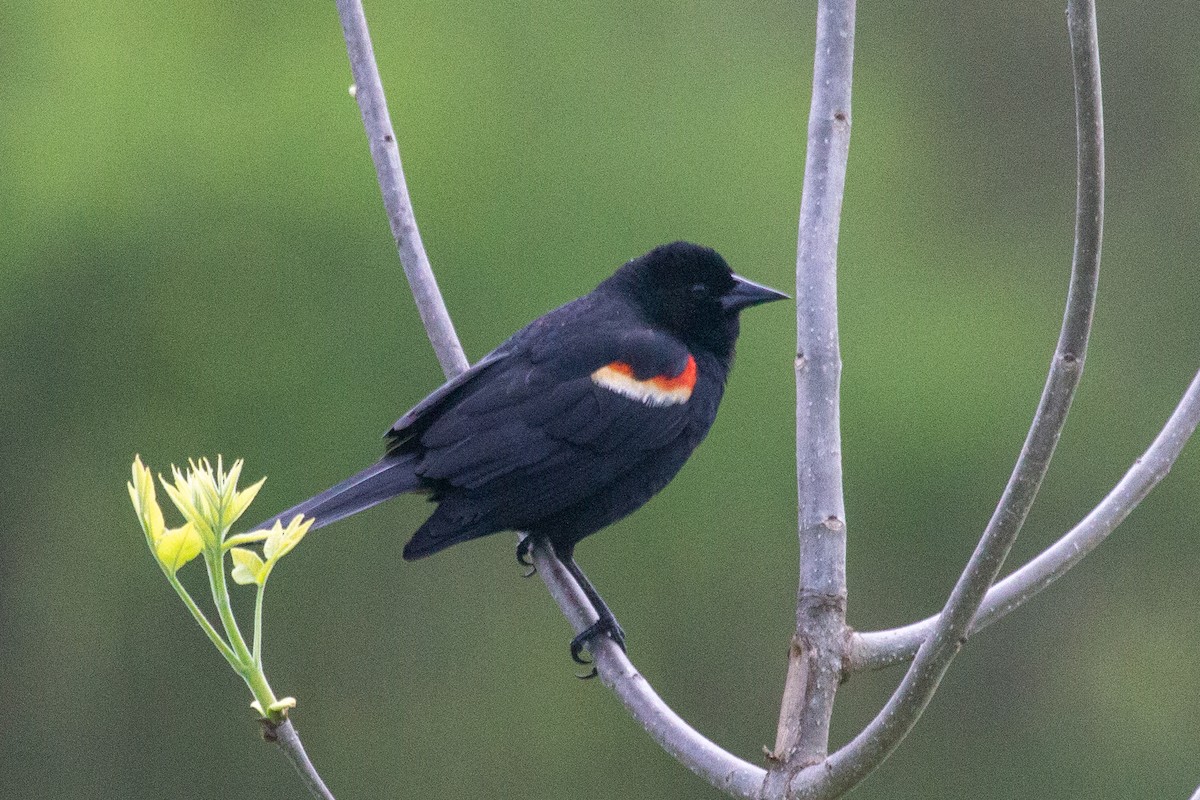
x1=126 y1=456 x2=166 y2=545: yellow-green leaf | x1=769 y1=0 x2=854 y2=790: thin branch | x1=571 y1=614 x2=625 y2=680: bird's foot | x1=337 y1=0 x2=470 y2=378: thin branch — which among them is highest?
x1=337 y1=0 x2=470 y2=378: thin branch

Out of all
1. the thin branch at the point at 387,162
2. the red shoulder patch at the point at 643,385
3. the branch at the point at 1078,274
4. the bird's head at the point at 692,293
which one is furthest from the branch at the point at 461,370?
the bird's head at the point at 692,293

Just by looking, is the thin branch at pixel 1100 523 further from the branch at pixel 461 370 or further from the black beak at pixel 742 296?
the black beak at pixel 742 296

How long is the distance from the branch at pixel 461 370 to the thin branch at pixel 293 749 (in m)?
0.48

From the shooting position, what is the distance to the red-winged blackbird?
72.0 inches

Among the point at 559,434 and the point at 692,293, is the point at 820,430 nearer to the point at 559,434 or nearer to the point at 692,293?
the point at 559,434

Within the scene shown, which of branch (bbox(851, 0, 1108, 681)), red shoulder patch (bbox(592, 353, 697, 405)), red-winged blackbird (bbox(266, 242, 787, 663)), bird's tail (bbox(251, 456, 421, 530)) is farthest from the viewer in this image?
red shoulder patch (bbox(592, 353, 697, 405))

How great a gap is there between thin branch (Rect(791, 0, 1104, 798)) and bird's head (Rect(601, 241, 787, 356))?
1.26 meters

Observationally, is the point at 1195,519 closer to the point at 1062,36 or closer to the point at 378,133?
the point at 1062,36

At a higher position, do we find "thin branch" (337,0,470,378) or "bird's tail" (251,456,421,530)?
"thin branch" (337,0,470,378)

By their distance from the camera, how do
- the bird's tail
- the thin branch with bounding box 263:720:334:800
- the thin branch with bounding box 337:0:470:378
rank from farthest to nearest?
the bird's tail < the thin branch with bounding box 337:0:470:378 < the thin branch with bounding box 263:720:334:800

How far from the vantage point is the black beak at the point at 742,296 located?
221cm

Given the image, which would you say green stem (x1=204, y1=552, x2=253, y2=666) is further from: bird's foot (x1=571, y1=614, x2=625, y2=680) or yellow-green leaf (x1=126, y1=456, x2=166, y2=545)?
bird's foot (x1=571, y1=614, x2=625, y2=680)

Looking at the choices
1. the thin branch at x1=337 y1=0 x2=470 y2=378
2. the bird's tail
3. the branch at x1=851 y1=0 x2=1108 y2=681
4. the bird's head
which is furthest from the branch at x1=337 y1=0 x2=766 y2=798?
Result: the bird's head

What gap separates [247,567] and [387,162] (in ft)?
2.82
